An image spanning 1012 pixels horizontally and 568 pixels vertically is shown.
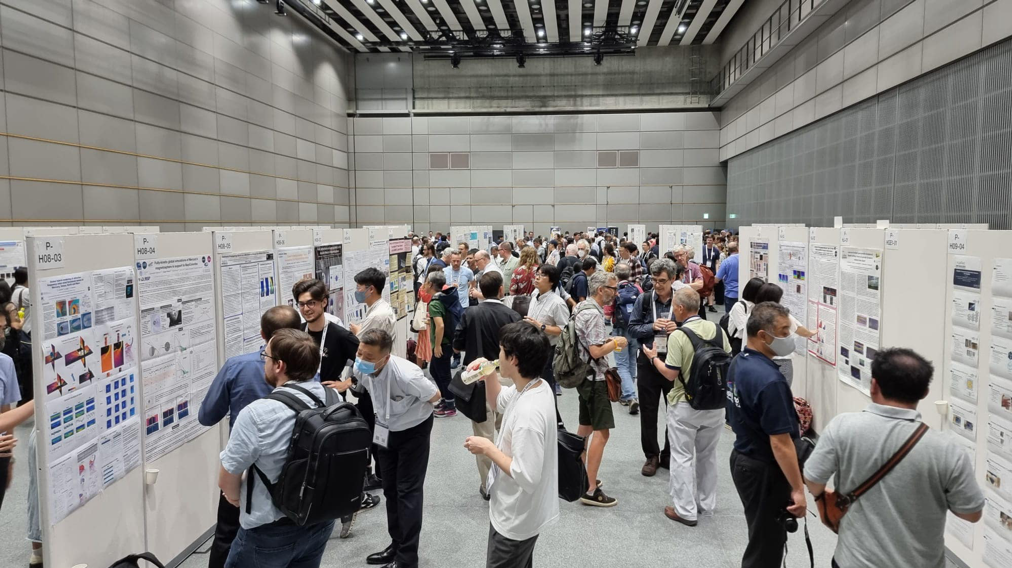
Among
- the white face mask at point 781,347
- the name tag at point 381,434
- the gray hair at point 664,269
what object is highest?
the gray hair at point 664,269

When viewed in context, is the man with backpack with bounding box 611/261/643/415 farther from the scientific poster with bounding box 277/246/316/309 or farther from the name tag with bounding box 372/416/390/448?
the name tag with bounding box 372/416/390/448

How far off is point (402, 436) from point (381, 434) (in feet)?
0.45

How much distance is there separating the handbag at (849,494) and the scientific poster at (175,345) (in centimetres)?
366

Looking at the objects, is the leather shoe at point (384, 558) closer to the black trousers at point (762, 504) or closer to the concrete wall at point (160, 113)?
the black trousers at point (762, 504)

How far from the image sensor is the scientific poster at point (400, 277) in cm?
781

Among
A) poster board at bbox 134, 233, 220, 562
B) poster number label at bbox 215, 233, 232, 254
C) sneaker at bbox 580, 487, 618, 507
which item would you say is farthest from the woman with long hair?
poster board at bbox 134, 233, 220, 562

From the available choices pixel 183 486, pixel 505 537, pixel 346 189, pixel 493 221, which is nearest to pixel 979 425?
pixel 505 537

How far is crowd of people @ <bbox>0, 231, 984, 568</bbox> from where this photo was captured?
7.30 ft

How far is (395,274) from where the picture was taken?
313 inches

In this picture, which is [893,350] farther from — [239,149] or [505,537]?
[239,149]

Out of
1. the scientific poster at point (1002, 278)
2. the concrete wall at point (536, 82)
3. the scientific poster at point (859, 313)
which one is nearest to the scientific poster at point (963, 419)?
the scientific poster at point (1002, 278)

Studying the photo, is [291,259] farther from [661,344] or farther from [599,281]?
[661,344]

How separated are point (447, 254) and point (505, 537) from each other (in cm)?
747

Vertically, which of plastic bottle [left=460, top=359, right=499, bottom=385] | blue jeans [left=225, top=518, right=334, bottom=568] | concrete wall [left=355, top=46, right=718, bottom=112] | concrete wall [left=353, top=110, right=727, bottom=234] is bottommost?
blue jeans [left=225, top=518, right=334, bottom=568]
